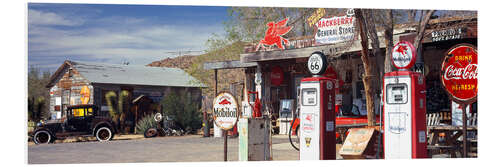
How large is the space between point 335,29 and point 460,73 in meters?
6.72

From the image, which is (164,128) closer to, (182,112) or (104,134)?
(182,112)

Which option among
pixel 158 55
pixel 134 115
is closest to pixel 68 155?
pixel 134 115

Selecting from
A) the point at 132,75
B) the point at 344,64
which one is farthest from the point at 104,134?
the point at 132,75

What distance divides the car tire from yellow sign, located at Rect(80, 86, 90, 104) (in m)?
A: 6.63

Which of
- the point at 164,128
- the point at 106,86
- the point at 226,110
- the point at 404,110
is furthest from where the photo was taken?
the point at 106,86

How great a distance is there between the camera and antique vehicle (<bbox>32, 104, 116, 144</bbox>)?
61.3ft

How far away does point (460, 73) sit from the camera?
11148mm

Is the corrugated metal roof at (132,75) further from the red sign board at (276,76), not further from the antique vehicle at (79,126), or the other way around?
the red sign board at (276,76)

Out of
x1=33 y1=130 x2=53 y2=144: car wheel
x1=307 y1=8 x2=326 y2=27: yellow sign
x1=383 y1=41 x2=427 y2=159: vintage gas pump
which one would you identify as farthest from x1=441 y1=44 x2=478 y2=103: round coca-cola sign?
x1=33 y1=130 x2=53 y2=144: car wheel

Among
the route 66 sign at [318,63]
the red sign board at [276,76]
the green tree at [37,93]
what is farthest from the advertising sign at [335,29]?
the green tree at [37,93]

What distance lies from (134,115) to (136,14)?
24.9 ft

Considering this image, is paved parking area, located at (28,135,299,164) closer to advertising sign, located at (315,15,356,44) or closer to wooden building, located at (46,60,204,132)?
advertising sign, located at (315,15,356,44)

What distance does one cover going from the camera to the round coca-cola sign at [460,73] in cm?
1081

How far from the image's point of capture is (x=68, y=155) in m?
13.2
